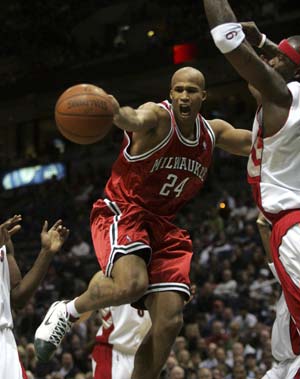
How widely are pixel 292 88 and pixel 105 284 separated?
181 cm

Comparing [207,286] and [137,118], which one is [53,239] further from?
[207,286]

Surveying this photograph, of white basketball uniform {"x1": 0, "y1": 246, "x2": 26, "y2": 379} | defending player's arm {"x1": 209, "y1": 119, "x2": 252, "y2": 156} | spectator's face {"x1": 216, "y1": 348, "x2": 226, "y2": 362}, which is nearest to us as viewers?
white basketball uniform {"x1": 0, "y1": 246, "x2": 26, "y2": 379}

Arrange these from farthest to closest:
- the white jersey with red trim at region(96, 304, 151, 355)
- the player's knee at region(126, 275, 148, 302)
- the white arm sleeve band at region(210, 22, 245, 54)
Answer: the white jersey with red trim at region(96, 304, 151, 355) → the player's knee at region(126, 275, 148, 302) → the white arm sleeve band at region(210, 22, 245, 54)

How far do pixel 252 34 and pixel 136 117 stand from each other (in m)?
0.89

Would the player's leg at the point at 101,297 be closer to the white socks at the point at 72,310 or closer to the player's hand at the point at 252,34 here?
the white socks at the point at 72,310

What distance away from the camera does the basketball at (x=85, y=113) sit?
5.20 m

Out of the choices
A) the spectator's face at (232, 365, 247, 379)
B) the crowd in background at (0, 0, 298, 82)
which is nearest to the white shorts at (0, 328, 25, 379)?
the spectator's face at (232, 365, 247, 379)

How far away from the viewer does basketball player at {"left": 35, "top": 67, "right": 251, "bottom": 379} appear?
19.2ft

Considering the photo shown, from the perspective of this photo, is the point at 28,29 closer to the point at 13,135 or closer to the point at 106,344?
the point at 13,135

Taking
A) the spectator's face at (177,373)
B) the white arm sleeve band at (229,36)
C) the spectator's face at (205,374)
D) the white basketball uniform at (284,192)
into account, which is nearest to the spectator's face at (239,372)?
the spectator's face at (205,374)

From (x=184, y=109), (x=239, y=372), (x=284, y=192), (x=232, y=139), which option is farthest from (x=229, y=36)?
(x=239, y=372)

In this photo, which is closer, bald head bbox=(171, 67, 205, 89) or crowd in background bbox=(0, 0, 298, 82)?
bald head bbox=(171, 67, 205, 89)

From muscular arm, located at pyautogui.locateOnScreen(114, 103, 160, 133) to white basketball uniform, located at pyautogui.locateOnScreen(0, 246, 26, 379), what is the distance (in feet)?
3.72

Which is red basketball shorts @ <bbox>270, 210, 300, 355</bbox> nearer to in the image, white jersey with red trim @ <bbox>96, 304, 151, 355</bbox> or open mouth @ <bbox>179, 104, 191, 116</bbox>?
open mouth @ <bbox>179, 104, 191, 116</bbox>
